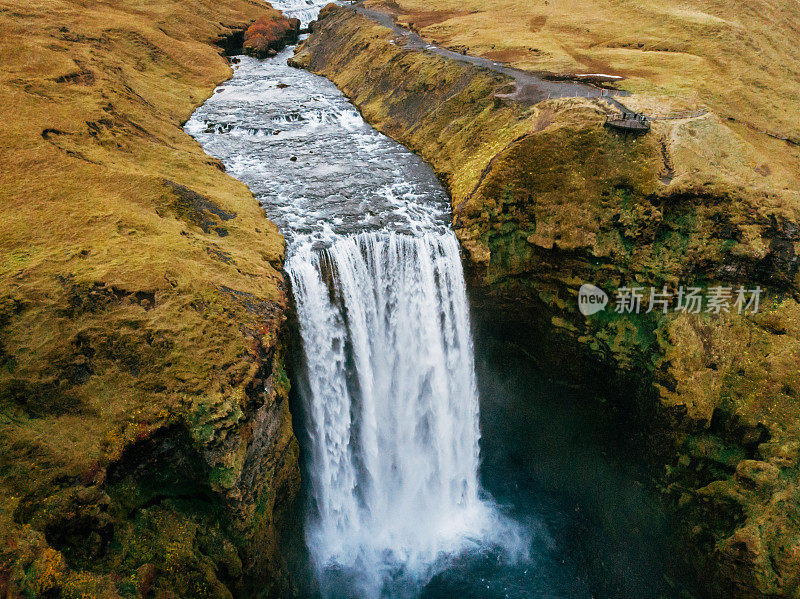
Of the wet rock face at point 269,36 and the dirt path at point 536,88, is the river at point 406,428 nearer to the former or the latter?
the dirt path at point 536,88

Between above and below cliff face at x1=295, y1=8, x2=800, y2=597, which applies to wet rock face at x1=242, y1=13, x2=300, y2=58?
above

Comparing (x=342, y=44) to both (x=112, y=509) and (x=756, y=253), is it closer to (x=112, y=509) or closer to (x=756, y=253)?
(x=756, y=253)

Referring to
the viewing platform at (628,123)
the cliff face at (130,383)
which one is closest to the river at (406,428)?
the cliff face at (130,383)

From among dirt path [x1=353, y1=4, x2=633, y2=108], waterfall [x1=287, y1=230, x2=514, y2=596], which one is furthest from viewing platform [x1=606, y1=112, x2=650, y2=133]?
waterfall [x1=287, y1=230, x2=514, y2=596]

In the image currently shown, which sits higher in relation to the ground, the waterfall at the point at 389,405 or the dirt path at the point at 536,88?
the dirt path at the point at 536,88

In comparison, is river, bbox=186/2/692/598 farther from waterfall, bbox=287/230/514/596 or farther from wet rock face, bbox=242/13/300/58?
wet rock face, bbox=242/13/300/58


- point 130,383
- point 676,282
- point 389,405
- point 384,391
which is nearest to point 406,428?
point 389,405
